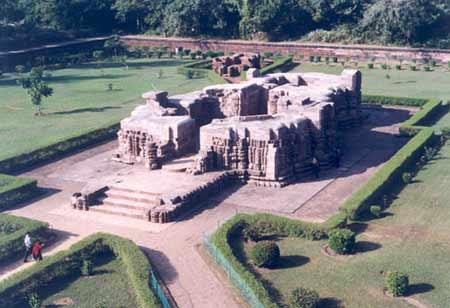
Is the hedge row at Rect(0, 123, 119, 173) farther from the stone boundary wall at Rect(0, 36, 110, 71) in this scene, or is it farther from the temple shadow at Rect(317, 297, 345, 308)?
the stone boundary wall at Rect(0, 36, 110, 71)

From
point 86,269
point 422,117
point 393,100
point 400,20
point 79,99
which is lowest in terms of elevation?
point 86,269

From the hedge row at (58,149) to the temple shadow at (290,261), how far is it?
1349 centimetres

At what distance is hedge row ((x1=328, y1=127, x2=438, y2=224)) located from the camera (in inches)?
830

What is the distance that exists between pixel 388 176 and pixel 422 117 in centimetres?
989

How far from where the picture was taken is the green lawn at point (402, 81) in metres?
40.4

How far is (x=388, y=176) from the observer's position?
23578mm

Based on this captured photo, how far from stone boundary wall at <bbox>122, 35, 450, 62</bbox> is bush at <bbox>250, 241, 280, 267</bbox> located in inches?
1410

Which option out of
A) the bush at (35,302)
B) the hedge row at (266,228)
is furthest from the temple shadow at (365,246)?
the bush at (35,302)

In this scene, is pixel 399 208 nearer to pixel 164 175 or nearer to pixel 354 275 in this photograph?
pixel 354 275

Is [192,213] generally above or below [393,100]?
below

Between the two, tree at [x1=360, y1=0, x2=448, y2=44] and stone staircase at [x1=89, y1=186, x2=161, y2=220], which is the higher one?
tree at [x1=360, y1=0, x2=448, y2=44]

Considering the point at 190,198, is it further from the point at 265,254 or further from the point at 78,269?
the point at 78,269

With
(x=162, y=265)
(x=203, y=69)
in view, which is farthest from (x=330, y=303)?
(x=203, y=69)

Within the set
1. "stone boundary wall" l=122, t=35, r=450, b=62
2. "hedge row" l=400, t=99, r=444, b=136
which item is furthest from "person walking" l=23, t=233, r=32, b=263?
"stone boundary wall" l=122, t=35, r=450, b=62
